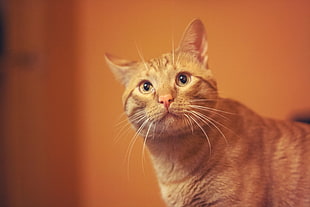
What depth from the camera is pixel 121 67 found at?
3.41 feet

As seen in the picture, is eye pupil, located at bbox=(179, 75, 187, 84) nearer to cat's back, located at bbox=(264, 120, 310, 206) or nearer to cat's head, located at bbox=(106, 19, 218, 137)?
cat's head, located at bbox=(106, 19, 218, 137)

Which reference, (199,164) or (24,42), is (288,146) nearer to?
(199,164)

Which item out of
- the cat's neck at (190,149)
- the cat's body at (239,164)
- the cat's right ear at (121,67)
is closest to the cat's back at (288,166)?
the cat's body at (239,164)

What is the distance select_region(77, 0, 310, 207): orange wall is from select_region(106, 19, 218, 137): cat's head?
0.03 metres

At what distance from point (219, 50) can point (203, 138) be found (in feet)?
0.81

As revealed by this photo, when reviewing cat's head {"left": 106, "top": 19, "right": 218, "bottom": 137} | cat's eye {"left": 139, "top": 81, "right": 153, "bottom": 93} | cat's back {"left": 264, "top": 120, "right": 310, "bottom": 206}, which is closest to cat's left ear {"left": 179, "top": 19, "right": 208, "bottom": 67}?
cat's head {"left": 106, "top": 19, "right": 218, "bottom": 137}

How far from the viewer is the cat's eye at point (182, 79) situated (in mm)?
974

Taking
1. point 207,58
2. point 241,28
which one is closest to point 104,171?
point 207,58

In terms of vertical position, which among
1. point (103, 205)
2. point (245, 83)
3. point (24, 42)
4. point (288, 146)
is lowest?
point (103, 205)

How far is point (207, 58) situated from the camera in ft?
3.22

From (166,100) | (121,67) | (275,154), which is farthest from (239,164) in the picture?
(121,67)

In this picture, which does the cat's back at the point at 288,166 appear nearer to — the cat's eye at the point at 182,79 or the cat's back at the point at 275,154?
the cat's back at the point at 275,154

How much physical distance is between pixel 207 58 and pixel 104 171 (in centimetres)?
51

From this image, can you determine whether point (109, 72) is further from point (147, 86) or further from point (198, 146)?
point (198, 146)
